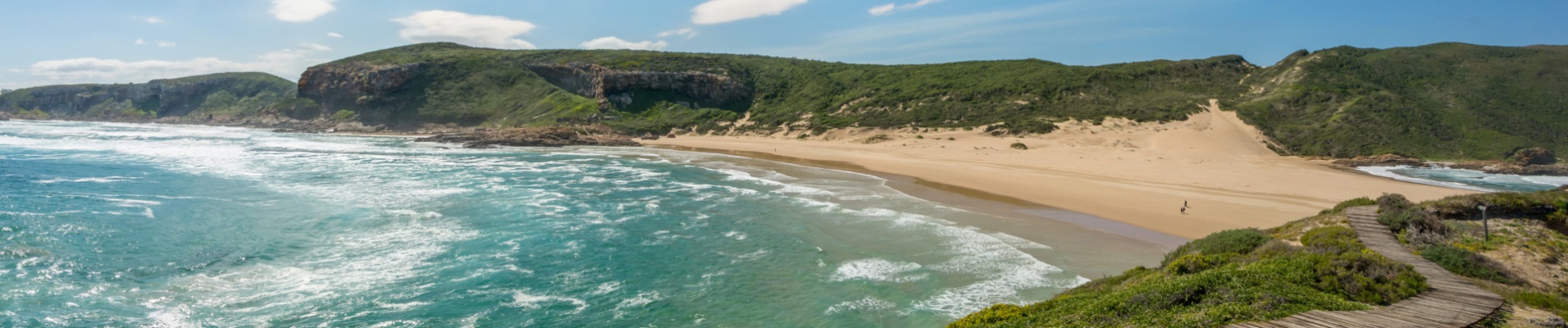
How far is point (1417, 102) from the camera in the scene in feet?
167

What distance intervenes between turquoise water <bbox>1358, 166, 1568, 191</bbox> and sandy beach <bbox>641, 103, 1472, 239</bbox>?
7.14 ft

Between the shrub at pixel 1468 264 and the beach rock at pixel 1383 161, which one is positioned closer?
the shrub at pixel 1468 264

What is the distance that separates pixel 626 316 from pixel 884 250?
266 inches

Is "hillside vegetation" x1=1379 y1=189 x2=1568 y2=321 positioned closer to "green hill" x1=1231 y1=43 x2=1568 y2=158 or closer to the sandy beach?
the sandy beach

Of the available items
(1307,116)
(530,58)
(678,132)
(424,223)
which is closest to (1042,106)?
(1307,116)

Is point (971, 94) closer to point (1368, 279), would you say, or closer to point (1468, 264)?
point (1468, 264)

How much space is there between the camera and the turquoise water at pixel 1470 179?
30.4m

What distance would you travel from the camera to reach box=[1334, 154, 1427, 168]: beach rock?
128 ft

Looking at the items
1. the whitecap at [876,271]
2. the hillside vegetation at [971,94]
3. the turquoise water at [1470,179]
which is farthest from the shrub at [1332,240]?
the hillside vegetation at [971,94]

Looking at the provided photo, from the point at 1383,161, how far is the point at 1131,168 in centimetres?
1901

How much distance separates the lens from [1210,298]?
797 centimetres

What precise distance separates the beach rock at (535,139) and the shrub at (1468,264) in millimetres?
53955

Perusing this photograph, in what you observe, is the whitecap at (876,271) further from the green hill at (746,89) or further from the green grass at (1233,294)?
the green hill at (746,89)

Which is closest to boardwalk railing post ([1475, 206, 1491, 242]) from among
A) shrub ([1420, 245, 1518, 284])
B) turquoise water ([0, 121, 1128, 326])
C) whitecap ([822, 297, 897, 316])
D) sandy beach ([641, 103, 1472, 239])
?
shrub ([1420, 245, 1518, 284])
